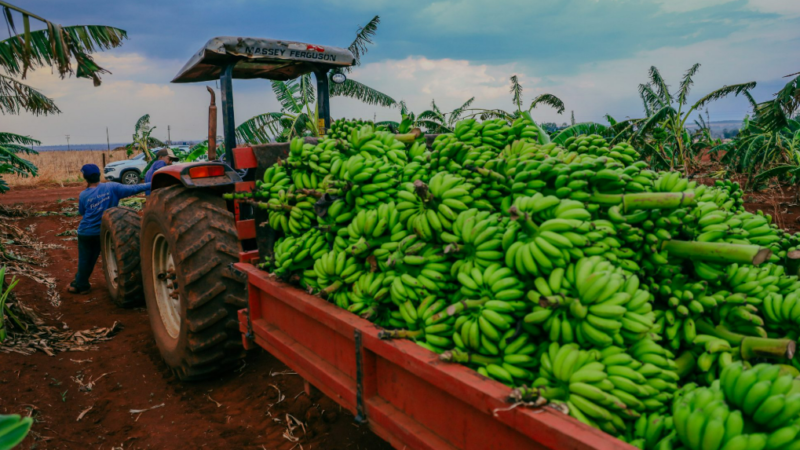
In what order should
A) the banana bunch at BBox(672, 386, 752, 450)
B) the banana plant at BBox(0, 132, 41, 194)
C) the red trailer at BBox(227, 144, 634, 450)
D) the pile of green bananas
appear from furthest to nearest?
1. the banana plant at BBox(0, 132, 41, 194)
2. the pile of green bananas
3. the red trailer at BBox(227, 144, 634, 450)
4. the banana bunch at BBox(672, 386, 752, 450)

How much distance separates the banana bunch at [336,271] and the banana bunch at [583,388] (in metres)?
1.14

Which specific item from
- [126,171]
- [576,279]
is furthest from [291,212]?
[126,171]

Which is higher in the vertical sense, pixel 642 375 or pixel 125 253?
pixel 642 375

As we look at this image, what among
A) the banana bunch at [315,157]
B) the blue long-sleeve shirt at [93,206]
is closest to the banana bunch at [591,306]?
the banana bunch at [315,157]

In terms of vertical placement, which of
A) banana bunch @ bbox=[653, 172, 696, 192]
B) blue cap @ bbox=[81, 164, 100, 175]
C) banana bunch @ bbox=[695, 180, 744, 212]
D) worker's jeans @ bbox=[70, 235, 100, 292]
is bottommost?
worker's jeans @ bbox=[70, 235, 100, 292]

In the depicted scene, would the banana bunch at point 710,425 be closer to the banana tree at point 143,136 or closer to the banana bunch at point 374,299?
the banana bunch at point 374,299

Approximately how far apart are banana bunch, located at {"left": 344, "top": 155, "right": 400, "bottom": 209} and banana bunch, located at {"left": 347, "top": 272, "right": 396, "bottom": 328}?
1.35 ft

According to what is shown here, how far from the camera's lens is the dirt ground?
3.43m

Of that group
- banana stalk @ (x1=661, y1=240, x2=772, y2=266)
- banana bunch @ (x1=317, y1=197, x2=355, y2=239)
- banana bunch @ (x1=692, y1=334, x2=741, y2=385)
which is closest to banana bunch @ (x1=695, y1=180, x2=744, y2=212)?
banana stalk @ (x1=661, y1=240, x2=772, y2=266)

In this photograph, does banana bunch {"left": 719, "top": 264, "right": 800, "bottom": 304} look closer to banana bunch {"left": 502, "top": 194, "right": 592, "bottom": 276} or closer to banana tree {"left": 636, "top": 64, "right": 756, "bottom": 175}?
banana bunch {"left": 502, "top": 194, "right": 592, "bottom": 276}

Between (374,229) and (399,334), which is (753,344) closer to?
(399,334)

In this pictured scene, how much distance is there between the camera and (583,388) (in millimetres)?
1624

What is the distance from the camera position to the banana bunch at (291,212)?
2.93m

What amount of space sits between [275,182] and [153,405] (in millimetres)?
2314
